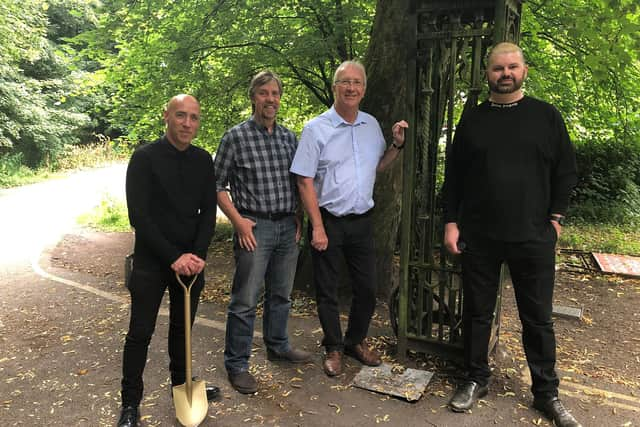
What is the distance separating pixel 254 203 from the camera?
3570 millimetres

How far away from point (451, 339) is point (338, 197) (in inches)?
57.3

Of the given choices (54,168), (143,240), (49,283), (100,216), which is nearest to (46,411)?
(143,240)

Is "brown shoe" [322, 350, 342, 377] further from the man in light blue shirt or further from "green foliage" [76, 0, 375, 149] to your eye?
"green foliage" [76, 0, 375, 149]

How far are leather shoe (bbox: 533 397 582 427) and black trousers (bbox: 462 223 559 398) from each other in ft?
0.15

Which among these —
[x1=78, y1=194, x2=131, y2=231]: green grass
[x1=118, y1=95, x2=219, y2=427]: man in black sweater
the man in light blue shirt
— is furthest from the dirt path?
[x1=78, y1=194, x2=131, y2=231]: green grass

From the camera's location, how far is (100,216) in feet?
37.5

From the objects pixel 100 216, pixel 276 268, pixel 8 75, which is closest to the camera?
pixel 276 268

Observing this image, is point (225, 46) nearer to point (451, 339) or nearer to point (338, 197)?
point (338, 197)

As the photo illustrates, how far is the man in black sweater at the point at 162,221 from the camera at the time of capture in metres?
2.92

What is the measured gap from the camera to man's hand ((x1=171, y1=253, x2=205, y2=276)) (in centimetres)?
296

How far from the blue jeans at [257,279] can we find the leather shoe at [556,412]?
1937mm

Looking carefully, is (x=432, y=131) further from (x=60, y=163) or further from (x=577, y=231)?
(x=60, y=163)

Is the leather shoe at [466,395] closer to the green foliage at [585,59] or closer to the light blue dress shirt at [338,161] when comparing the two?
the light blue dress shirt at [338,161]

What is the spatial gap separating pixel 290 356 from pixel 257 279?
0.84 m
